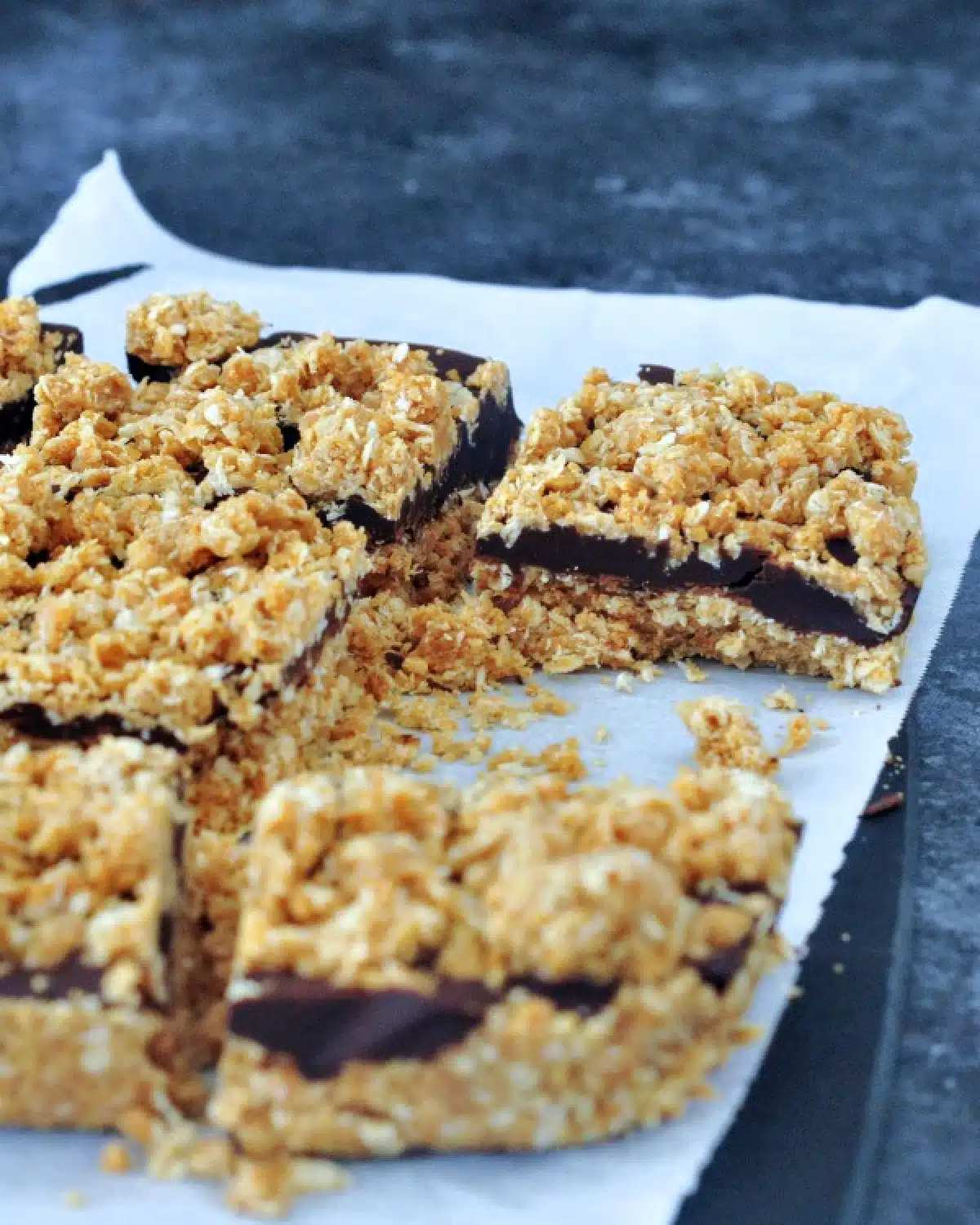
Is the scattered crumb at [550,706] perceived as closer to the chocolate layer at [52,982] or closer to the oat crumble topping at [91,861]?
the oat crumble topping at [91,861]

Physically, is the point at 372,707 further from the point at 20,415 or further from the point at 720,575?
the point at 20,415

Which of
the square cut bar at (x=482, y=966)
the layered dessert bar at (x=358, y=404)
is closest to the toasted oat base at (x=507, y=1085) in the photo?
the square cut bar at (x=482, y=966)

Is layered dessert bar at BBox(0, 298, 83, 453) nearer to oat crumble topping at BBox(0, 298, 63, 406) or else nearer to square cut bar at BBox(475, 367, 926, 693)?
oat crumble topping at BBox(0, 298, 63, 406)

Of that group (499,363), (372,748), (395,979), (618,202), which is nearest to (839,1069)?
(395,979)

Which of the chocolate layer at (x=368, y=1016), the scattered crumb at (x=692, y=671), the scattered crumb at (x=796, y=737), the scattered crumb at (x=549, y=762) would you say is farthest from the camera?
the scattered crumb at (x=692, y=671)

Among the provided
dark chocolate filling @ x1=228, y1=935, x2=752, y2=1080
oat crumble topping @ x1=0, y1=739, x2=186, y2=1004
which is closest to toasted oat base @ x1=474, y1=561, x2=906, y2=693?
oat crumble topping @ x1=0, y1=739, x2=186, y2=1004

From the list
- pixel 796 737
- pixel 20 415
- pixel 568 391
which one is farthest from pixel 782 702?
pixel 20 415

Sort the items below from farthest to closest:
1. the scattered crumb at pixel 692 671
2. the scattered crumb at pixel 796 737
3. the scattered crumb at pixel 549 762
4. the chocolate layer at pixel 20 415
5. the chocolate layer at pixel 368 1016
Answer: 1. the chocolate layer at pixel 20 415
2. the scattered crumb at pixel 692 671
3. the scattered crumb at pixel 796 737
4. the scattered crumb at pixel 549 762
5. the chocolate layer at pixel 368 1016
